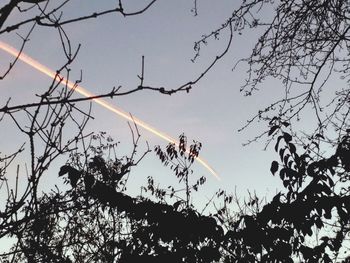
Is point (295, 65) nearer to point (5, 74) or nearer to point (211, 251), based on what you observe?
point (211, 251)

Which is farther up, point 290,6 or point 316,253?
point 290,6

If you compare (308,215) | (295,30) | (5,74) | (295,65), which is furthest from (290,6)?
(5,74)

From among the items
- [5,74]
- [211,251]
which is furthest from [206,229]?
[5,74]

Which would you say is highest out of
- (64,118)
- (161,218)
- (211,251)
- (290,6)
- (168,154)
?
(168,154)

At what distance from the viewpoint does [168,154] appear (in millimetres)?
15016

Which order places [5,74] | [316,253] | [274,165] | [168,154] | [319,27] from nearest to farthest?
[5,74] → [316,253] → [274,165] → [319,27] → [168,154]

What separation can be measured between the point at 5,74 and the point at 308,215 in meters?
2.70

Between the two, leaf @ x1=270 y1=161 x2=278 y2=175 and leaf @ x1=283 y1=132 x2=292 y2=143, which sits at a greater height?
leaf @ x1=283 y1=132 x2=292 y2=143

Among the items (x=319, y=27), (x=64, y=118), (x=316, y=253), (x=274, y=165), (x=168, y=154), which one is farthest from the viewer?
(x=168, y=154)

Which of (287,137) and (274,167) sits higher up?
(287,137)

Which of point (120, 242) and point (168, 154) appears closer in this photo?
point (120, 242)

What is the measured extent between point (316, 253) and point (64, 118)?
257 cm

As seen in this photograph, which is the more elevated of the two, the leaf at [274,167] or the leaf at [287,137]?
the leaf at [287,137]

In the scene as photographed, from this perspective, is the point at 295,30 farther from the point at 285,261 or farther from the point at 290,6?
the point at 285,261
